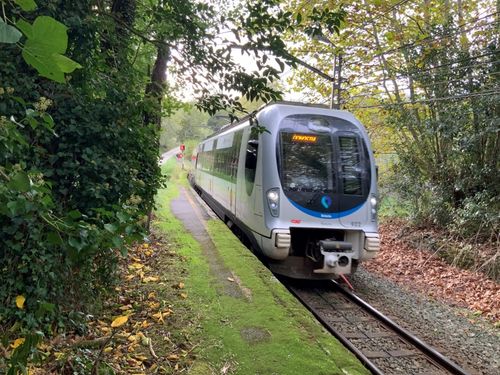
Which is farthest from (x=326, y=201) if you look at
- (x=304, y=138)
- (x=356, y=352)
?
Result: (x=356, y=352)

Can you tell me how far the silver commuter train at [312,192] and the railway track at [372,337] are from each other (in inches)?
19.5

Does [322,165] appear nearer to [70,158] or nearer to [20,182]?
[70,158]

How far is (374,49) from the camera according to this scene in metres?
13.0

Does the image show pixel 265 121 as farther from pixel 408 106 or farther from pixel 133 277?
pixel 408 106

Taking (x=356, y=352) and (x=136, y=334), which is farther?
(x=356, y=352)

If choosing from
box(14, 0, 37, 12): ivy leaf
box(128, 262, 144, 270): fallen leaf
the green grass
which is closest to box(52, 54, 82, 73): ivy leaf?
box(14, 0, 37, 12): ivy leaf

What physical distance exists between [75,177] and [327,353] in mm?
2939

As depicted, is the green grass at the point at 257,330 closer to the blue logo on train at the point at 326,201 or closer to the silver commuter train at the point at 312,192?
the silver commuter train at the point at 312,192

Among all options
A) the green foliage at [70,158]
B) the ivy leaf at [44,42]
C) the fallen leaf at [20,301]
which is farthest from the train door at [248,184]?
the ivy leaf at [44,42]

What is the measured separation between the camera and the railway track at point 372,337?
481 centimetres

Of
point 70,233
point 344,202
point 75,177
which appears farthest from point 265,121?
point 70,233

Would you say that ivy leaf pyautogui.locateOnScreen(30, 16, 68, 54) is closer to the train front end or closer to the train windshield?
the train front end

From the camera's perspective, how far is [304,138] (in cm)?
729

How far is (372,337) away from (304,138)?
347 cm
